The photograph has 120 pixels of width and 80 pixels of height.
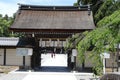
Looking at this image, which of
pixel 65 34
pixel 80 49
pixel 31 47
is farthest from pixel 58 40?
pixel 80 49

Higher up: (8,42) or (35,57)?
(8,42)

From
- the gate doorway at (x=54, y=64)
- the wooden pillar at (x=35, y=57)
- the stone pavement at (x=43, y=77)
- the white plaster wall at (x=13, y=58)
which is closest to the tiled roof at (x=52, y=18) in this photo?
the wooden pillar at (x=35, y=57)

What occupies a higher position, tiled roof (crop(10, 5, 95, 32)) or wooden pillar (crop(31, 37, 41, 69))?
tiled roof (crop(10, 5, 95, 32))

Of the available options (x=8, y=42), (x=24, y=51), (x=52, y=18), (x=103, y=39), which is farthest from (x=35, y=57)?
(x=103, y=39)

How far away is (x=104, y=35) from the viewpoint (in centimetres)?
482

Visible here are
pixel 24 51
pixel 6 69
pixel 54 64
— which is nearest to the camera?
pixel 24 51

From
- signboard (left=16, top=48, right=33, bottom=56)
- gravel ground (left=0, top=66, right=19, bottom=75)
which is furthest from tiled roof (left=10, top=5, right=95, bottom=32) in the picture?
gravel ground (left=0, top=66, right=19, bottom=75)

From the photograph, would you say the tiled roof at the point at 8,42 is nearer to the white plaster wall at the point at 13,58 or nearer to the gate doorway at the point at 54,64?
the white plaster wall at the point at 13,58

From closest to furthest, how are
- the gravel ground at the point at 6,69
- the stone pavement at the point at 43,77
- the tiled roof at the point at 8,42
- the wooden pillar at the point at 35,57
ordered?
the stone pavement at the point at 43,77, the gravel ground at the point at 6,69, the wooden pillar at the point at 35,57, the tiled roof at the point at 8,42

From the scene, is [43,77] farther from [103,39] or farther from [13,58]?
[103,39]

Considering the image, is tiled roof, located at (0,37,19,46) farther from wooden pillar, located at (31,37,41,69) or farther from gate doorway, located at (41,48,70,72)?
gate doorway, located at (41,48,70,72)

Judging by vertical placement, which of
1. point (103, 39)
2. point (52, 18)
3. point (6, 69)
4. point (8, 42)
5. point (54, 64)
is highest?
point (52, 18)

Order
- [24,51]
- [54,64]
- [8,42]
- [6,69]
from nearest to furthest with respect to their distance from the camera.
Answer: [24,51], [6,69], [8,42], [54,64]

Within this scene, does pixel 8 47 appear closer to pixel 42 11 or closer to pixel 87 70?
pixel 42 11
